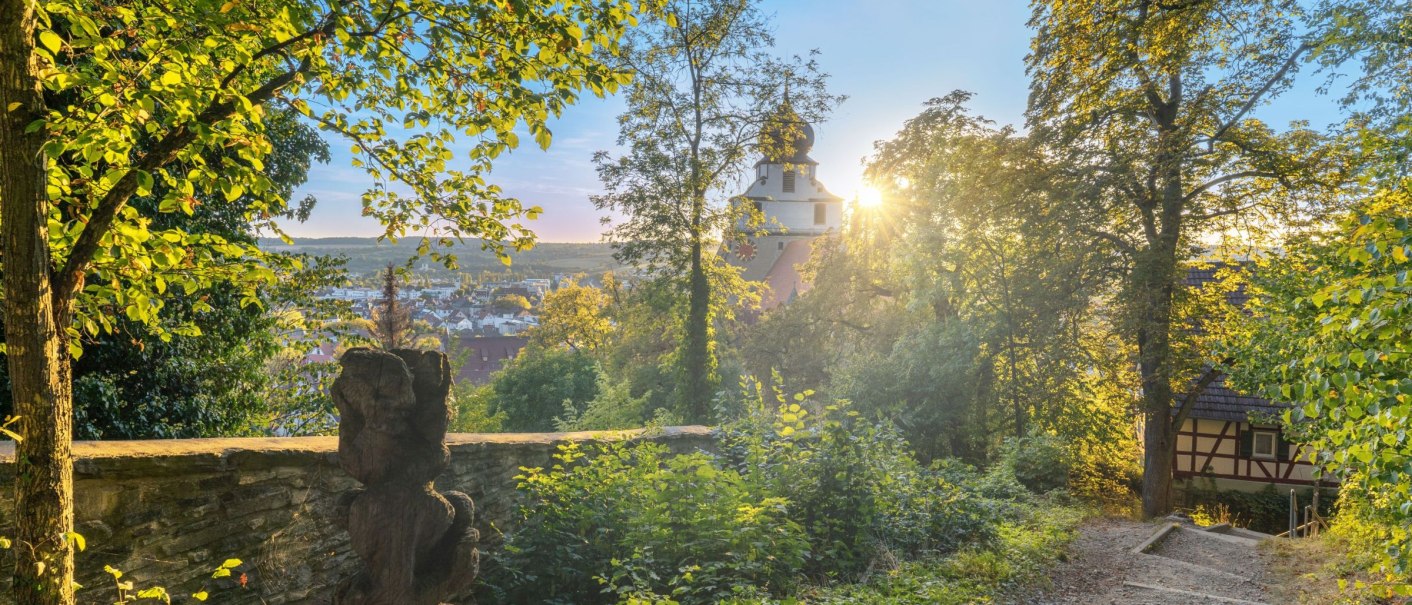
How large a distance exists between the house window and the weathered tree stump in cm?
2068

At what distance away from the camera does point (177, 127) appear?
7.87 feet

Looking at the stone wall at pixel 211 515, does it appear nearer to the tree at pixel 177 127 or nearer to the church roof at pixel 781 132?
the tree at pixel 177 127

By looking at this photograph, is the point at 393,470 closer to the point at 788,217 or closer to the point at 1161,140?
the point at 1161,140

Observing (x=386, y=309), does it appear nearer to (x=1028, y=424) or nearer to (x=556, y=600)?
(x=1028, y=424)

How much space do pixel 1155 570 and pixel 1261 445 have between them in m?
13.3

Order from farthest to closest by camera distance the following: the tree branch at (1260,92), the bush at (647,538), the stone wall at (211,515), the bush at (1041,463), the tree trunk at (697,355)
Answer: the tree trunk at (697,355), the bush at (1041,463), the tree branch at (1260,92), the bush at (647,538), the stone wall at (211,515)

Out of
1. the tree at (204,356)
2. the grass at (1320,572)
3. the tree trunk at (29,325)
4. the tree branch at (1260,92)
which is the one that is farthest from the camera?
the tree branch at (1260,92)

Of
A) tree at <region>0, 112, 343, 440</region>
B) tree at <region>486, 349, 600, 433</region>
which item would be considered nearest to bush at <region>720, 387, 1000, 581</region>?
tree at <region>0, 112, 343, 440</region>

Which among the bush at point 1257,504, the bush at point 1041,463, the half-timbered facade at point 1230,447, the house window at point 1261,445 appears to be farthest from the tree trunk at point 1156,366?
the house window at point 1261,445

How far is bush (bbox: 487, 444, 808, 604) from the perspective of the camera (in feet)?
16.2

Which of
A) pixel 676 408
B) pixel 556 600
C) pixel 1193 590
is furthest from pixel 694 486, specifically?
pixel 676 408

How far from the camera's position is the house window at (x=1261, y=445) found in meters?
17.7

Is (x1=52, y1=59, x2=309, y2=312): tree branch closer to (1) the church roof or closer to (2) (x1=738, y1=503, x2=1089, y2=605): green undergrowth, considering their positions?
(2) (x1=738, y1=503, x2=1089, y2=605): green undergrowth

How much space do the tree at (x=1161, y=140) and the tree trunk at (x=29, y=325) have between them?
11910 mm
